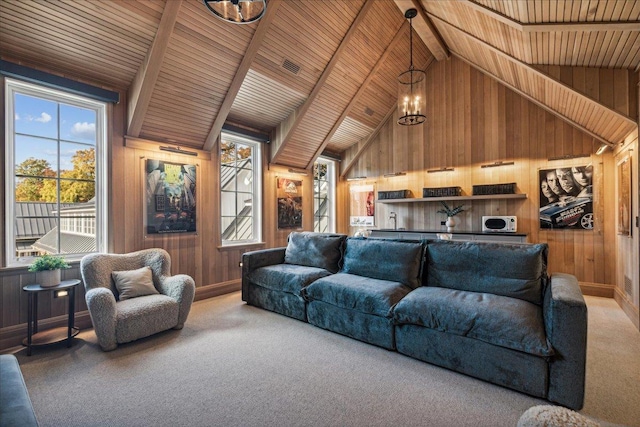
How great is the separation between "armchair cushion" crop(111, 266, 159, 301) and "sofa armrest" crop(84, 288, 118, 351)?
47 centimetres

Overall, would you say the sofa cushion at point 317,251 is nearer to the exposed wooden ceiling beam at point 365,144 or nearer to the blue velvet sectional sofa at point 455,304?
the blue velvet sectional sofa at point 455,304

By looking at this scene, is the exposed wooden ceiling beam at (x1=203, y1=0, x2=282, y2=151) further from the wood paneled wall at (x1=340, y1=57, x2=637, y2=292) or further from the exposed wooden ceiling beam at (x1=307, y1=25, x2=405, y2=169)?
the wood paneled wall at (x1=340, y1=57, x2=637, y2=292)

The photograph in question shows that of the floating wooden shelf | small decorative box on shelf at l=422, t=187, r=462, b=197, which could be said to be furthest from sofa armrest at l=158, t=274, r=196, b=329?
small decorative box on shelf at l=422, t=187, r=462, b=197

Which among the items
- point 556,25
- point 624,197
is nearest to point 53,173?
point 556,25

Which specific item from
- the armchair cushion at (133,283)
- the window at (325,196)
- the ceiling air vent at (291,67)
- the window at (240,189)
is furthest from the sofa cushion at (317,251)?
the window at (325,196)

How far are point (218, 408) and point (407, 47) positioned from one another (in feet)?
19.9

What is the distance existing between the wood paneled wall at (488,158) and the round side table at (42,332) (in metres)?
5.54

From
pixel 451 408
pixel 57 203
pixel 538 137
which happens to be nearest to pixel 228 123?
pixel 57 203

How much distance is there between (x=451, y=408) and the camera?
1915mm

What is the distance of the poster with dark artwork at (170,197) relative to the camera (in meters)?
3.97

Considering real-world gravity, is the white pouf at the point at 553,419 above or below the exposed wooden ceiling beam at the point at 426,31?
below

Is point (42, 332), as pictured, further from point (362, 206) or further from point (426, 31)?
point (426, 31)

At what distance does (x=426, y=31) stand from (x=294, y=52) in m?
2.29

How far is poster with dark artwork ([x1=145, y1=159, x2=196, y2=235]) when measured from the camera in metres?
3.97
